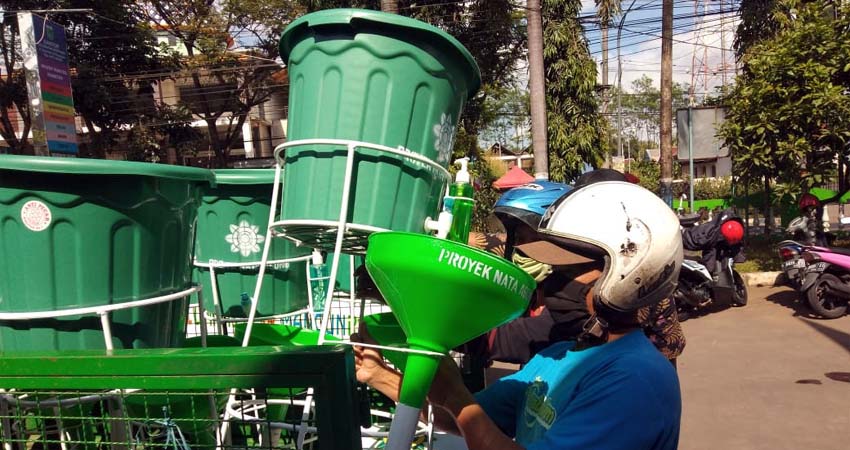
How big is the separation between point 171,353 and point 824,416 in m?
4.75

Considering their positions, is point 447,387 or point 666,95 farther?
point 666,95

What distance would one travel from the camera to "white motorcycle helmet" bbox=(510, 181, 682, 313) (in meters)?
1.45

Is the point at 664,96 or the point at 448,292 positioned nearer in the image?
the point at 448,292

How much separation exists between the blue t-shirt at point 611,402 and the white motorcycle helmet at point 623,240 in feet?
0.40

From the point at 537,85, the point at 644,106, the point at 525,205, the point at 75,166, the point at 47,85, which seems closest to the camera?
the point at 75,166

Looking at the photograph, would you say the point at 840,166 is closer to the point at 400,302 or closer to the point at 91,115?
the point at 400,302

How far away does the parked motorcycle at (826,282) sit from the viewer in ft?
23.0

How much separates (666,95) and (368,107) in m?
13.7

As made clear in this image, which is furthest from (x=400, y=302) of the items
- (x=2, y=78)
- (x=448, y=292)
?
(x=2, y=78)

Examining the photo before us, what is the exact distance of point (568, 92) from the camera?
539 inches

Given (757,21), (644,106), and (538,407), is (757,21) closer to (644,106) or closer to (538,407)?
(538,407)

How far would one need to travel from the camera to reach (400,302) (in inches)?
51.3

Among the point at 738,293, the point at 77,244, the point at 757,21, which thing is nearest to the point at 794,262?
the point at 738,293

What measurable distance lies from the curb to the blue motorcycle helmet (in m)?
7.46
